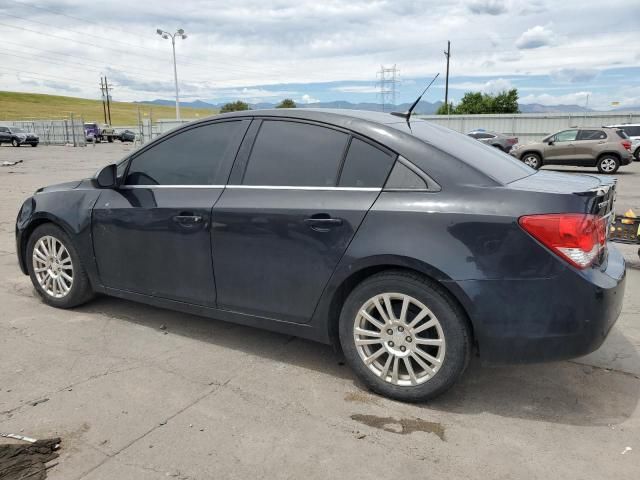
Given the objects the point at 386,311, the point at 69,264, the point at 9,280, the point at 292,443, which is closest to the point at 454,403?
the point at 386,311

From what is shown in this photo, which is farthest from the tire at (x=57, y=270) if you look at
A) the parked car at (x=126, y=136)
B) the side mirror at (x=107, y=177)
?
the parked car at (x=126, y=136)

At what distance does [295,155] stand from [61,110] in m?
130

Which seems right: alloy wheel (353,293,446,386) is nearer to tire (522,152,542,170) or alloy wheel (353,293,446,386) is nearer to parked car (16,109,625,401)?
parked car (16,109,625,401)

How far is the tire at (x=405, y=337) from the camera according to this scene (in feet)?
9.49

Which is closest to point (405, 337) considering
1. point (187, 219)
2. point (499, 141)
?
point (187, 219)

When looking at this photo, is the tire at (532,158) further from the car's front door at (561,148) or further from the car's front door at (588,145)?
the car's front door at (588,145)

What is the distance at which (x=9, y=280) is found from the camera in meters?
5.55

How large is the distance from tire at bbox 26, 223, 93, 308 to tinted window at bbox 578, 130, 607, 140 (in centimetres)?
1915

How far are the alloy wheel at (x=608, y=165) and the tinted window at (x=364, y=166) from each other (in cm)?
1881

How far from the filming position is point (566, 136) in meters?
19.7

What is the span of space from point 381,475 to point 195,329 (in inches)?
87.0

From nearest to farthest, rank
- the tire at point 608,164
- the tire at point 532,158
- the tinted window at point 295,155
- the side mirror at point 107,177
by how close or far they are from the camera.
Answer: the tinted window at point 295,155
the side mirror at point 107,177
the tire at point 608,164
the tire at point 532,158

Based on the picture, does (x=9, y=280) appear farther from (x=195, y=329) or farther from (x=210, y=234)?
(x=210, y=234)

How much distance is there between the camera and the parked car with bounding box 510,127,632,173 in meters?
18.9
